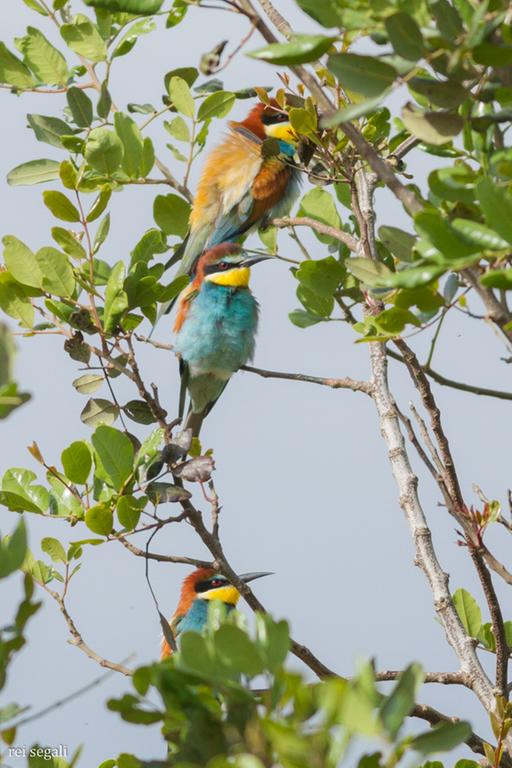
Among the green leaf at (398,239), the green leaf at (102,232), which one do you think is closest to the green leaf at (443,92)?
the green leaf at (398,239)

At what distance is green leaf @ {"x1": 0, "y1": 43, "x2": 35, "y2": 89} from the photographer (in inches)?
92.4

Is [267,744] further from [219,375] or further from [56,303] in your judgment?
[219,375]

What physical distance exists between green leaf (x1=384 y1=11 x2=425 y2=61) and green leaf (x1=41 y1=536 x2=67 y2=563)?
1.38 meters

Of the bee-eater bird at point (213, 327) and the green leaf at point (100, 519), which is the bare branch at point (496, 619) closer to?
the green leaf at point (100, 519)

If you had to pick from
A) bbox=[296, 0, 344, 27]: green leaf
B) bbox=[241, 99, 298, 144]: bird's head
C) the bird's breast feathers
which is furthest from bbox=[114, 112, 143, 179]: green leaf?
bbox=[241, 99, 298, 144]: bird's head

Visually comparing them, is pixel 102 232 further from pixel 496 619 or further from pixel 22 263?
pixel 496 619

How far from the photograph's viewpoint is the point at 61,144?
2.43 meters

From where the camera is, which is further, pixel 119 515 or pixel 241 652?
pixel 119 515

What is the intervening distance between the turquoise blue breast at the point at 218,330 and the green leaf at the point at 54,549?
5.05 feet

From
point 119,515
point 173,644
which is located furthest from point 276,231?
point 173,644

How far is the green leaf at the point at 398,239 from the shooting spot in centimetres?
157

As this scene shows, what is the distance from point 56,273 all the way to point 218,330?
1.78m

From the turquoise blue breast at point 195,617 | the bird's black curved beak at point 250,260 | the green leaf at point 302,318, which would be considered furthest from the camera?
the bird's black curved beak at point 250,260

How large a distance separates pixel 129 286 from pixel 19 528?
115 centimetres
